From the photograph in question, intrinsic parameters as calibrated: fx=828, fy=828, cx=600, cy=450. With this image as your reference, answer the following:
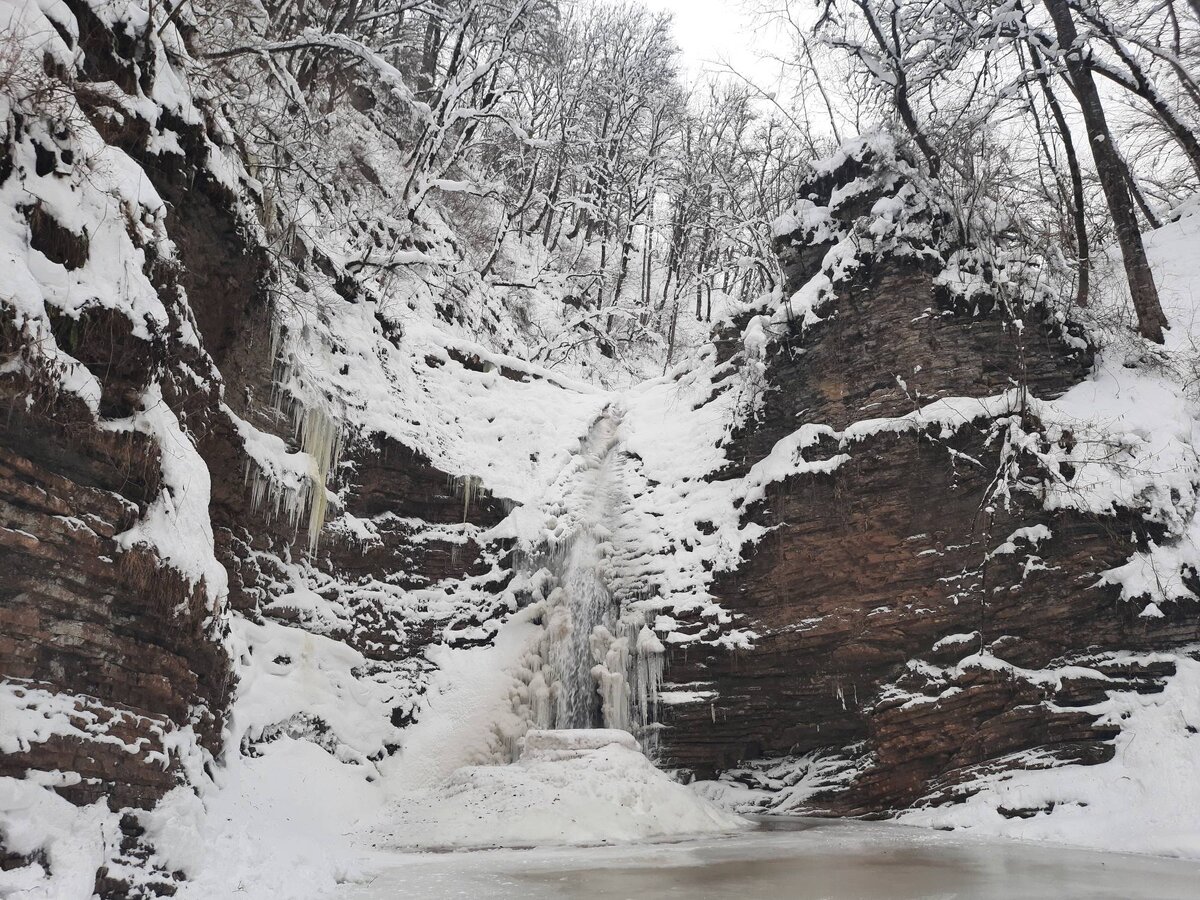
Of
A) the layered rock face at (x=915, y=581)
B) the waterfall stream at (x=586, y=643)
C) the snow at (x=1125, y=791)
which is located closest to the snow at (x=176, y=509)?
the waterfall stream at (x=586, y=643)

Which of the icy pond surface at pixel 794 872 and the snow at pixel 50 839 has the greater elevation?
the snow at pixel 50 839

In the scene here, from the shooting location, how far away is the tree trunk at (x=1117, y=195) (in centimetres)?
1112

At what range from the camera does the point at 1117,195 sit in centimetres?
1133

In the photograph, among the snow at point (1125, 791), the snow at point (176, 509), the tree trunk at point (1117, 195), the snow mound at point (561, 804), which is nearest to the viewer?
the snow at point (176, 509)

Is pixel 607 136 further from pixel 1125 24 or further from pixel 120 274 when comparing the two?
pixel 120 274

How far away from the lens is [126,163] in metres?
5.75

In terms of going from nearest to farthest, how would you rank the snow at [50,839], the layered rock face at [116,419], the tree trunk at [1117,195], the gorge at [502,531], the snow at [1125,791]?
the snow at [50,839] → the layered rock face at [116,419] → the gorge at [502,531] → the snow at [1125,791] → the tree trunk at [1117,195]

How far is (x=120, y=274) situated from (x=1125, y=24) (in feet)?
46.6

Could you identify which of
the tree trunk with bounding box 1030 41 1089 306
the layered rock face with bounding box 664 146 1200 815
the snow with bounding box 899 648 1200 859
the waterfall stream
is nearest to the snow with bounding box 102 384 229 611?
the waterfall stream

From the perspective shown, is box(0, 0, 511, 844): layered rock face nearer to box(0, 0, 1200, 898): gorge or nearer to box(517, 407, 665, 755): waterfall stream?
box(0, 0, 1200, 898): gorge

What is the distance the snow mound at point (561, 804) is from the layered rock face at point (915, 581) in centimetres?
186

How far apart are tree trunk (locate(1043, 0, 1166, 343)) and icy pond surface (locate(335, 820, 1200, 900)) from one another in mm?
7392

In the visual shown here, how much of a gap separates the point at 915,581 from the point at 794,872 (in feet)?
16.7

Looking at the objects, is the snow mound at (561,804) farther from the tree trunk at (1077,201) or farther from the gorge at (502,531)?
the tree trunk at (1077,201)
